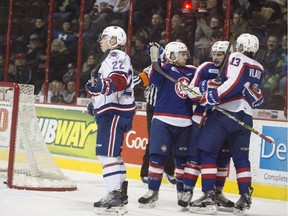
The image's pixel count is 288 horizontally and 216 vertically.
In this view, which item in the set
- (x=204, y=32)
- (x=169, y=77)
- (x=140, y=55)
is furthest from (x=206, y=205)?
(x=140, y=55)

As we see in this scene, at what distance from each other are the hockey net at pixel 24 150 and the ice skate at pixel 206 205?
51.0 inches

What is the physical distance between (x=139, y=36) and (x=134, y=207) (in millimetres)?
3478

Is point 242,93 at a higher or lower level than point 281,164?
higher

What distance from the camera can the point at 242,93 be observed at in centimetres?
621

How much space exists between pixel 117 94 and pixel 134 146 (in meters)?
2.77

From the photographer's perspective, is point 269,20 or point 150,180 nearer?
point 150,180

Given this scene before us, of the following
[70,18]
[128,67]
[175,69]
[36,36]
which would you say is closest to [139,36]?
[70,18]

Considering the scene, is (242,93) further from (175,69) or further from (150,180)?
(150,180)

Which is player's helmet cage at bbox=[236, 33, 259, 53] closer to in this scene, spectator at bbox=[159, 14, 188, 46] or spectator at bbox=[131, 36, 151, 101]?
spectator at bbox=[159, 14, 188, 46]

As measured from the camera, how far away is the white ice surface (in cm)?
562

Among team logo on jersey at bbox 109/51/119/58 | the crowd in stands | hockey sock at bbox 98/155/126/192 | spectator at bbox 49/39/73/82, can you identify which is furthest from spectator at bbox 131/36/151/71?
hockey sock at bbox 98/155/126/192

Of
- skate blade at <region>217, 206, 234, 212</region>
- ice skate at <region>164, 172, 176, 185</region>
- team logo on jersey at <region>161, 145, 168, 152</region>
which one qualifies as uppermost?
team logo on jersey at <region>161, 145, 168, 152</region>

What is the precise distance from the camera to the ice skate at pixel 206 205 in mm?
6020

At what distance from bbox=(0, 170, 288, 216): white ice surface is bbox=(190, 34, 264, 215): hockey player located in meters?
0.24
